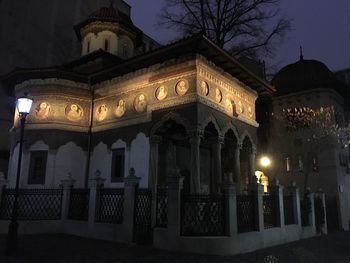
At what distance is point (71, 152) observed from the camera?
50.3 feet

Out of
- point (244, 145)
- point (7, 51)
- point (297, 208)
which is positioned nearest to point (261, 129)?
point (244, 145)

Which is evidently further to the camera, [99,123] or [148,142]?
[99,123]

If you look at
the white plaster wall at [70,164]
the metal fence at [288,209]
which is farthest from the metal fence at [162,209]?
the white plaster wall at [70,164]

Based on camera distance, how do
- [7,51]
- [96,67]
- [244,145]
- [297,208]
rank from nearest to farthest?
[297,208] → [244,145] → [96,67] → [7,51]

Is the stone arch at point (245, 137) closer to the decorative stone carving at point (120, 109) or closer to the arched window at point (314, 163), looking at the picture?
the decorative stone carving at point (120, 109)

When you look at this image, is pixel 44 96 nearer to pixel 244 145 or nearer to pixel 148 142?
pixel 148 142

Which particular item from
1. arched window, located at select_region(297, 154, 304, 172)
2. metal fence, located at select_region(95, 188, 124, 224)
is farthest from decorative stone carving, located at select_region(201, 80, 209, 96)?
arched window, located at select_region(297, 154, 304, 172)

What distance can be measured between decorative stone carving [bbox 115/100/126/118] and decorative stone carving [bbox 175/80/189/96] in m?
3.05

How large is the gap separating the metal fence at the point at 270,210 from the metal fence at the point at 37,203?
7.46 meters

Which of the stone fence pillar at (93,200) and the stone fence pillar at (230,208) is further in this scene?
the stone fence pillar at (93,200)

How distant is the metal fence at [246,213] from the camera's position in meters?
10.1

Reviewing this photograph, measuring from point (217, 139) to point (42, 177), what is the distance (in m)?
7.71

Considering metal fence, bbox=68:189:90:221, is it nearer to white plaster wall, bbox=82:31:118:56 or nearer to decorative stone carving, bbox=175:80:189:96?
decorative stone carving, bbox=175:80:189:96

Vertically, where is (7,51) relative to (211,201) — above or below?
above
